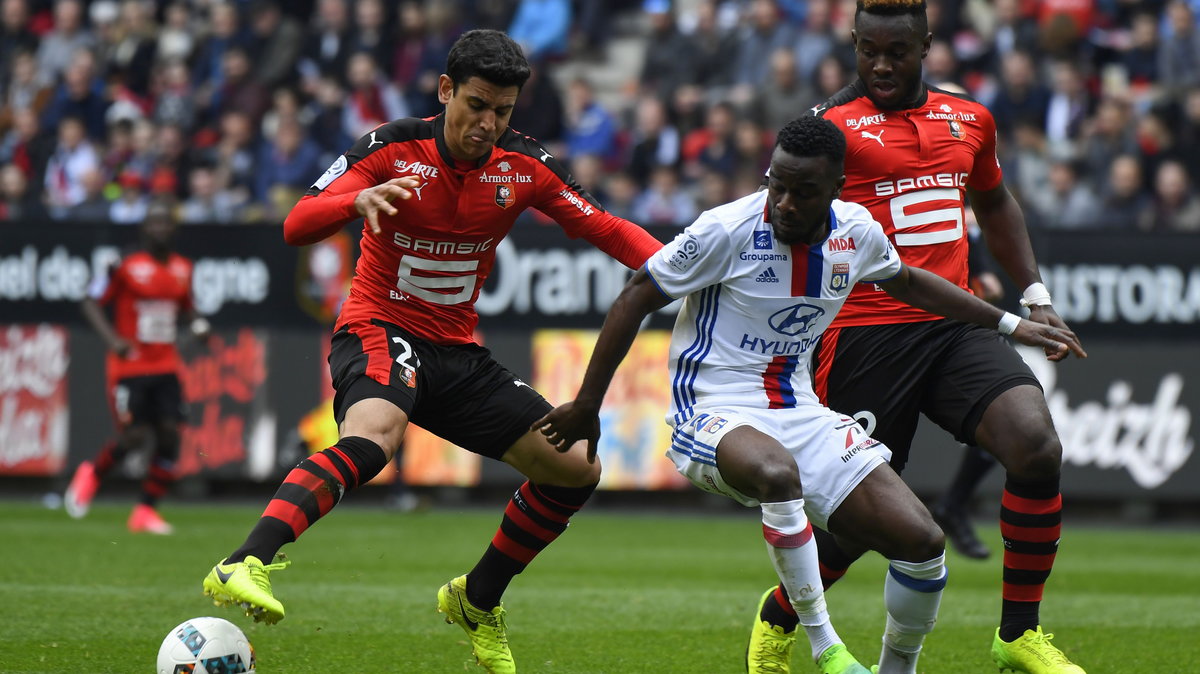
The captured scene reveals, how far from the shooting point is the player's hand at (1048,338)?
18.9 ft

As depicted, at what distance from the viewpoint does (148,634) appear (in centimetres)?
716

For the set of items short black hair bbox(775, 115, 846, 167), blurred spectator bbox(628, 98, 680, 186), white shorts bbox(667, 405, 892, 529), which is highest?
short black hair bbox(775, 115, 846, 167)

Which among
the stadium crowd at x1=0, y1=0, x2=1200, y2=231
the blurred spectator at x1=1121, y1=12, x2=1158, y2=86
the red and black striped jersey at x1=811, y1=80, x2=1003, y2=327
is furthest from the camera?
the blurred spectator at x1=1121, y1=12, x2=1158, y2=86

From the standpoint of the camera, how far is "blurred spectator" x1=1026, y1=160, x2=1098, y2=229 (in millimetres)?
15078

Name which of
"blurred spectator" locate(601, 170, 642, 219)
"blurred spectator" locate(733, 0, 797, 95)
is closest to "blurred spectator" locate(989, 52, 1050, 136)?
"blurred spectator" locate(733, 0, 797, 95)

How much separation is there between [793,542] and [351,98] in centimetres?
1414

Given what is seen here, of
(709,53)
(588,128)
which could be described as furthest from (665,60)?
(588,128)

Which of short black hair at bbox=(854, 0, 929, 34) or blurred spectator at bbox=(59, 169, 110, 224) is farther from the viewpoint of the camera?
blurred spectator at bbox=(59, 169, 110, 224)

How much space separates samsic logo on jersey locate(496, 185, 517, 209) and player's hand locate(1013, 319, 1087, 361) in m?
2.02

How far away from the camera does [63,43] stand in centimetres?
2125

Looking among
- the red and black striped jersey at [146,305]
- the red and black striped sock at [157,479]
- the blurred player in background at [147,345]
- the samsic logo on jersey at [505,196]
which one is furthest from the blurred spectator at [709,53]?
the samsic logo on jersey at [505,196]

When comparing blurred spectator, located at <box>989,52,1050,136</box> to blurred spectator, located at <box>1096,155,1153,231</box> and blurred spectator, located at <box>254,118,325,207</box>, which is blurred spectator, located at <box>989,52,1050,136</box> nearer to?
blurred spectator, located at <box>1096,155,1153,231</box>

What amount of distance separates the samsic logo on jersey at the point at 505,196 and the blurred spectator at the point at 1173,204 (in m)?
9.66

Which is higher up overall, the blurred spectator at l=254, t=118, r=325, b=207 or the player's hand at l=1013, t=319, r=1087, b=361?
the player's hand at l=1013, t=319, r=1087, b=361
